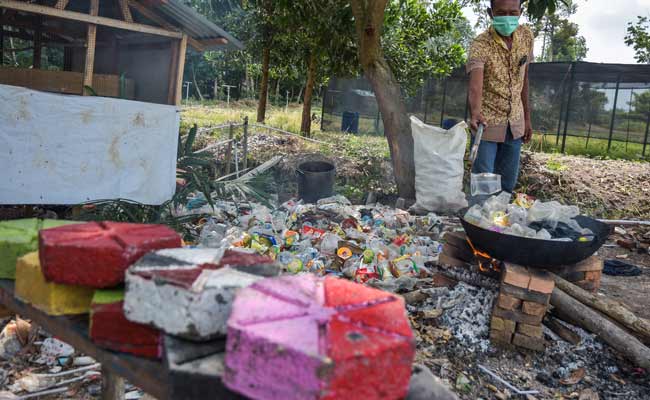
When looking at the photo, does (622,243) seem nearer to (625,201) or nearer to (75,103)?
(625,201)

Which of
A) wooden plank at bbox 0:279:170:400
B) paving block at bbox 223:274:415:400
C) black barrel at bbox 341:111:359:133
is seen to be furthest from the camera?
black barrel at bbox 341:111:359:133

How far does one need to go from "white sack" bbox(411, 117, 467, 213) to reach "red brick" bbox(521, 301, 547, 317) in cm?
311

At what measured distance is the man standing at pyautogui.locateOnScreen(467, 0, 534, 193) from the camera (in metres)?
4.84

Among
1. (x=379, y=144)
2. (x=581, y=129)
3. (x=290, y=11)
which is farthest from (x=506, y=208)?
(x=581, y=129)

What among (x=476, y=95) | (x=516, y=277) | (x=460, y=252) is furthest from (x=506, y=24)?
(x=516, y=277)

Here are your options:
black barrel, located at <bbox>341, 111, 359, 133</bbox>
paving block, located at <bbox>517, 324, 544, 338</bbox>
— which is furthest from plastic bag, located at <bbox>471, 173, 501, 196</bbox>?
black barrel, located at <bbox>341, 111, 359, 133</bbox>

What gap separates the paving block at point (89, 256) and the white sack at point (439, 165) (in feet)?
15.9

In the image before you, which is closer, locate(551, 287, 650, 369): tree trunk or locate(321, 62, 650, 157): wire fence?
locate(551, 287, 650, 369): tree trunk

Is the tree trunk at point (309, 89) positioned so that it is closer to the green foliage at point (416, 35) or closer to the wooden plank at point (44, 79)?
the green foliage at point (416, 35)

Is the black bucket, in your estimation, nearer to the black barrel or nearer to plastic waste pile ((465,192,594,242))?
plastic waste pile ((465,192,594,242))

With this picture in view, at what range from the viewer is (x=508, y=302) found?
331cm

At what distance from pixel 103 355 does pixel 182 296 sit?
46 cm

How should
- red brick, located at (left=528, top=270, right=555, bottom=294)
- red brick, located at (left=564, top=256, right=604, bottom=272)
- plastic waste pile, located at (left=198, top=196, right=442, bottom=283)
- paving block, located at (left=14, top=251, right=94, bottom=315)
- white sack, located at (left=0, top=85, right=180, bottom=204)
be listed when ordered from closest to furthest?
paving block, located at (left=14, top=251, right=94, bottom=315), red brick, located at (left=528, top=270, right=555, bottom=294), red brick, located at (left=564, top=256, right=604, bottom=272), white sack, located at (left=0, top=85, right=180, bottom=204), plastic waste pile, located at (left=198, top=196, right=442, bottom=283)

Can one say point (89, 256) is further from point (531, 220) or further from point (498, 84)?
point (498, 84)
